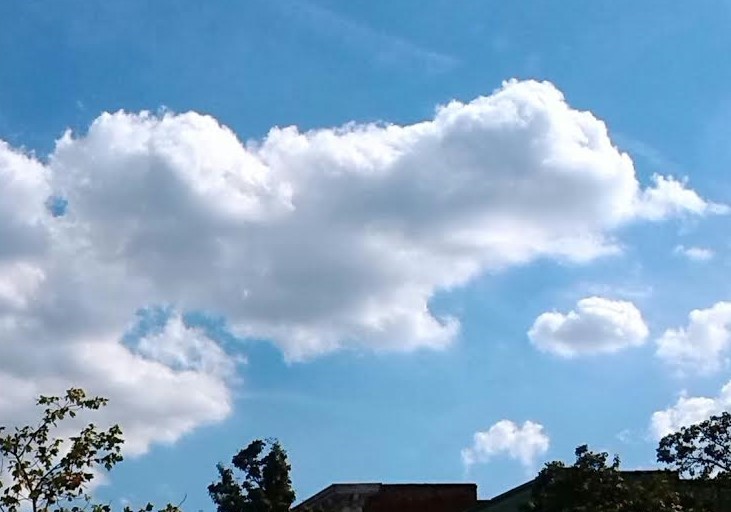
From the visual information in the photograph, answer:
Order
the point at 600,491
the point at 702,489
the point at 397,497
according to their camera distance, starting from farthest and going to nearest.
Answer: the point at 397,497
the point at 702,489
the point at 600,491

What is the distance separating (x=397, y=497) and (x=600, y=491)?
2431 cm

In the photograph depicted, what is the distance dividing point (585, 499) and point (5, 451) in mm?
15872

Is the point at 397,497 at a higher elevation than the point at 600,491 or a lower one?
higher

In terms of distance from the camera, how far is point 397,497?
171 feet

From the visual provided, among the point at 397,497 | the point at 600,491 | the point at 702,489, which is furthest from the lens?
the point at 397,497

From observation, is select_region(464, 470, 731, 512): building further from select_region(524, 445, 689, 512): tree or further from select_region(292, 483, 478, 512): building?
select_region(292, 483, 478, 512): building

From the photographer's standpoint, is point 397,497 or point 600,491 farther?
point 397,497

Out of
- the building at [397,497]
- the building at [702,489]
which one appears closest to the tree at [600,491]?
the building at [702,489]

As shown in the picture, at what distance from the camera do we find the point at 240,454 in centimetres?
3981

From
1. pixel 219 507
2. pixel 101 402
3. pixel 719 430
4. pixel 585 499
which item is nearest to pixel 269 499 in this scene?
pixel 219 507

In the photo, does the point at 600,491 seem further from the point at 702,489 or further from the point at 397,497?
the point at 397,497

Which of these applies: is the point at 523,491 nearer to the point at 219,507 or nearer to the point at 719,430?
the point at 719,430

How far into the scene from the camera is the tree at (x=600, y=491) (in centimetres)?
2783

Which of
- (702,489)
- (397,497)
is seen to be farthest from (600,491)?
(397,497)
